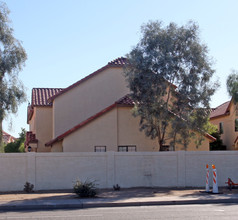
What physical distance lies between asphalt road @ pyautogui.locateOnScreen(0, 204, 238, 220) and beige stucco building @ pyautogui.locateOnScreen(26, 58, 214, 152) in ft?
34.9

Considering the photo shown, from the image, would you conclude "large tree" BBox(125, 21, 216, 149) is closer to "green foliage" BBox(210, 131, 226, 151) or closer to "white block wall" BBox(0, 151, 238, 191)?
"white block wall" BBox(0, 151, 238, 191)

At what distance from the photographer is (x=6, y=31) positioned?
19.3m

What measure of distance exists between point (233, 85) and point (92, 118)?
890cm

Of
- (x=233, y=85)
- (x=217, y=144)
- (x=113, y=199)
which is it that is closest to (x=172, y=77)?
(x=233, y=85)

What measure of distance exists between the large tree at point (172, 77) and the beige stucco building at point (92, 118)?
8.81ft

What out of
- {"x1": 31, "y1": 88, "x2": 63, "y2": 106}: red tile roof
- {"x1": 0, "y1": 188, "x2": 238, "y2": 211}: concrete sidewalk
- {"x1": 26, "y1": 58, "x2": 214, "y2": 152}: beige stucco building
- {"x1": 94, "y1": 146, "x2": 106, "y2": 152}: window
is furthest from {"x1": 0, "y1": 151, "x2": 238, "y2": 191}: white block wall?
{"x1": 31, "y1": 88, "x2": 63, "y2": 106}: red tile roof

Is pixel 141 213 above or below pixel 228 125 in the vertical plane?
below

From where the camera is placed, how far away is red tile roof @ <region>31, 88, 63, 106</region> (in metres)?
31.8

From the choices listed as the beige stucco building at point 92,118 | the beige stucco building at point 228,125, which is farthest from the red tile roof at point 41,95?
the beige stucco building at point 228,125

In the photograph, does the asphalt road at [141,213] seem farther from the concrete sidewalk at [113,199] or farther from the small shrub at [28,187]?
the small shrub at [28,187]

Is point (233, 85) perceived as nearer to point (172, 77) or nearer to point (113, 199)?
point (172, 77)

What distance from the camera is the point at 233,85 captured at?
2330 cm

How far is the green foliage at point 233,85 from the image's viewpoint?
23109 mm

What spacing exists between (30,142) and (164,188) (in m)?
14.5
